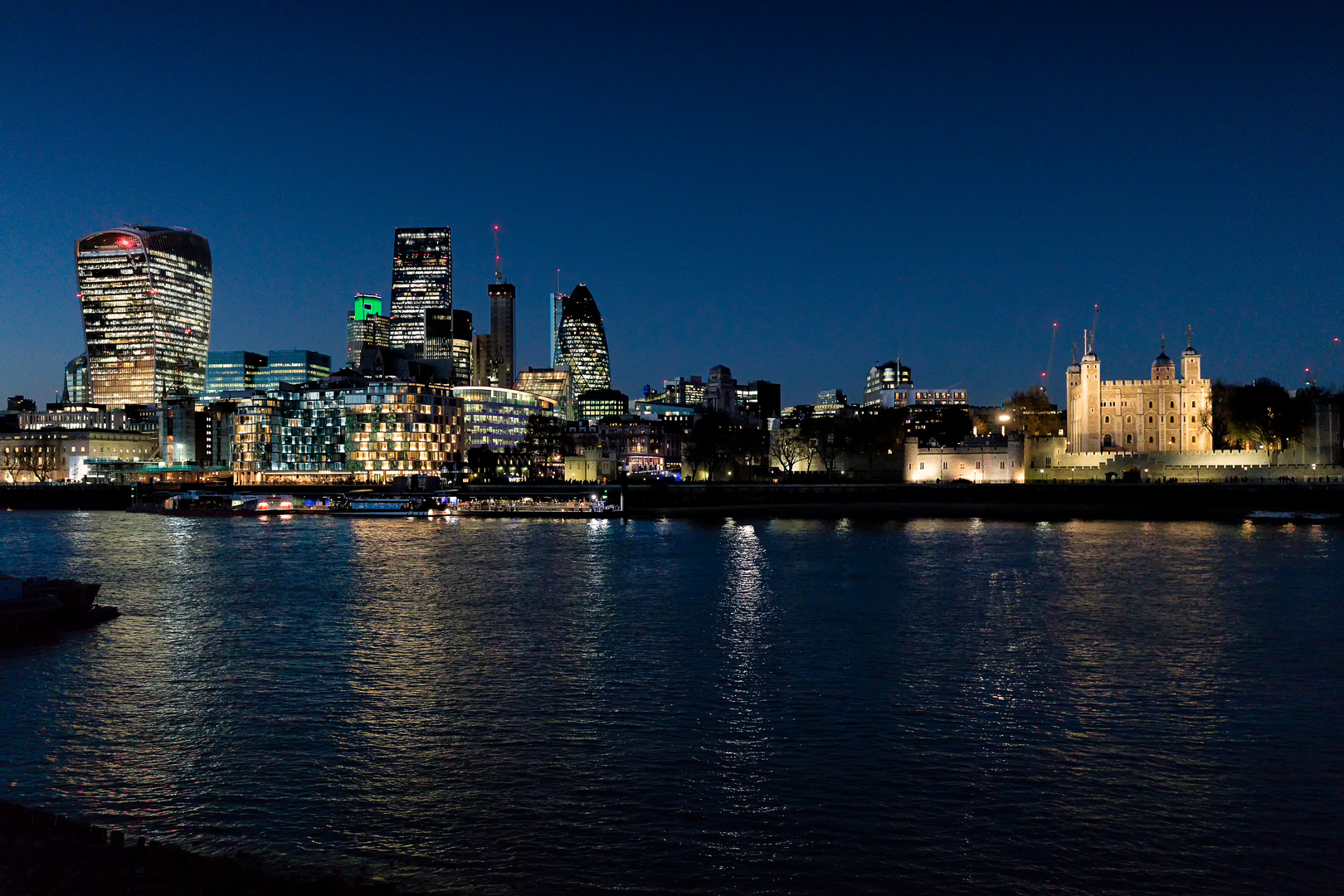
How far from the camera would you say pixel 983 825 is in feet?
45.4

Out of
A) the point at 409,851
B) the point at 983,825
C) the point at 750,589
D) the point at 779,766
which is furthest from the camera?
the point at 750,589

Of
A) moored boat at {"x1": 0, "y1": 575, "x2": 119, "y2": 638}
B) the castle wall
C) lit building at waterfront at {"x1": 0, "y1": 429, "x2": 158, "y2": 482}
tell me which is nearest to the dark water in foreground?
moored boat at {"x1": 0, "y1": 575, "x2": 119, "y2": 638}

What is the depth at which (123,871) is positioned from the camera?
11.1 meters

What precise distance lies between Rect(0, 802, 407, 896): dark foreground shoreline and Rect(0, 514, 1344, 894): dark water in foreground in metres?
1.07

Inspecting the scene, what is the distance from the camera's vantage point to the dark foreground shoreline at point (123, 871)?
35.0 feet

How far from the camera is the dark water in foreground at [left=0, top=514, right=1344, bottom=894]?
1293cm

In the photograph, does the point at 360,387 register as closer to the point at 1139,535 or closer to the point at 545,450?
the point at 545,450

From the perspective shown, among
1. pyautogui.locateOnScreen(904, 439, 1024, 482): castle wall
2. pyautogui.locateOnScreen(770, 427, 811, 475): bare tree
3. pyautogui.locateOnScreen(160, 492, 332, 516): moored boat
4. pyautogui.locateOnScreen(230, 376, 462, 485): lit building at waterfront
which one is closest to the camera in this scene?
pyautogui.locateOnScreen(160, 492, 332, 516): moored boat

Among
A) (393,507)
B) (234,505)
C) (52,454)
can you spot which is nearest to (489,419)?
(52,454)

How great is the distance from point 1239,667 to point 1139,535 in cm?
4466

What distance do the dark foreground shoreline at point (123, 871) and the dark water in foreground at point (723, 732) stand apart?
1.07m

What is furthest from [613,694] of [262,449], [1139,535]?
[262,449]

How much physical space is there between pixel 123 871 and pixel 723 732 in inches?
408

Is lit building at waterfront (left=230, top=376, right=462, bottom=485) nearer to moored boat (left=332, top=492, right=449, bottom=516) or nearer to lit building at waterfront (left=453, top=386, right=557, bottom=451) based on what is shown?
lit building at waterfront (left=453, top=386, right=557, bottom=451)
